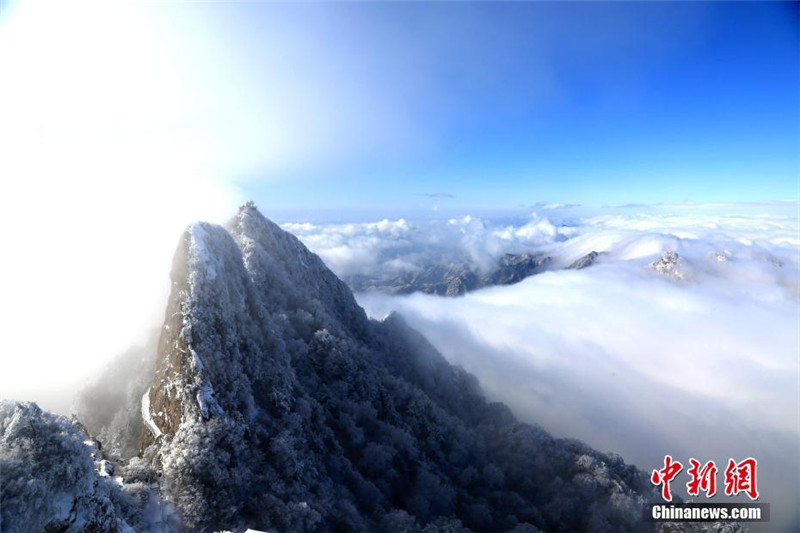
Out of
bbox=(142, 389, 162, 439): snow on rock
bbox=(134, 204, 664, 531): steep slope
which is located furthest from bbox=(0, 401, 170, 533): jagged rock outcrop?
bbox=(142, 389, 162, 439): snow on rock

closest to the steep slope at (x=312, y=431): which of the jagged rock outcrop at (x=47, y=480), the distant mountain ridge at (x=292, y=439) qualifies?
the distant mountain ridge at (x=292, y=439)

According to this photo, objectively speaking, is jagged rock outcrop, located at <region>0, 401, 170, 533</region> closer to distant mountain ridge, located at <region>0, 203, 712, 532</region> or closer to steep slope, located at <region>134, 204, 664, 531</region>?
distant mountain ridge, located at <region>0, 203, 712, 532</region>

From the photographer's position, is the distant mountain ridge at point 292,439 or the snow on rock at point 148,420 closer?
the distant mountain ridge at point 292,439

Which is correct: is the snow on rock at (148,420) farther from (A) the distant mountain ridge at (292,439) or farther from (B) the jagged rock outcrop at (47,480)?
(B) the jagged rock outcrop at (47,480)

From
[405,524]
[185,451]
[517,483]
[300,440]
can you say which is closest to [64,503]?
[185,451]

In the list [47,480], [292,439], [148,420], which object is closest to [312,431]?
[292,439]

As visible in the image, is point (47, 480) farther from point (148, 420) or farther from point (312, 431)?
point (312, 431)
